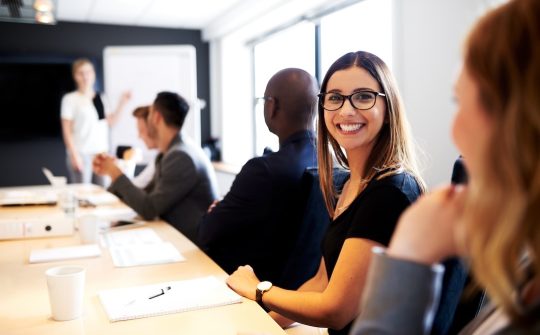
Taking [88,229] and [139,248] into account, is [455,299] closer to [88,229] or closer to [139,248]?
[139,248]

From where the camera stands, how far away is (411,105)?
10.2ft

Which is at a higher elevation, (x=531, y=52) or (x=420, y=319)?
(x=531, y=52)

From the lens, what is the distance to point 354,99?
143cm

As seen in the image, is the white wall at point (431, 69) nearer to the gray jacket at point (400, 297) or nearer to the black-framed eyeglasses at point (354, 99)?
the black-framed eyeglasses at point (354, 99)

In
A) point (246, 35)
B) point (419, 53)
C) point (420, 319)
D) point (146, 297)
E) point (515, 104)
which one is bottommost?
point (146, 297)

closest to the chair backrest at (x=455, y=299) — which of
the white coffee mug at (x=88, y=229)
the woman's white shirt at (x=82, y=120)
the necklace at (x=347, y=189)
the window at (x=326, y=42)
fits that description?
the necklace at (x=347, y=189)

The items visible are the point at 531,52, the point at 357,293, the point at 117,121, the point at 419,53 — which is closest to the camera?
the point at 531,52

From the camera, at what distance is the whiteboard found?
18.4ft

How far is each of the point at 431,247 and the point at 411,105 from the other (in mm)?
2626

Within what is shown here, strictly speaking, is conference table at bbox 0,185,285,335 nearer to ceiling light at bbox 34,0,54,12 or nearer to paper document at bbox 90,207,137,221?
paper document at bbox 90,207,137,221

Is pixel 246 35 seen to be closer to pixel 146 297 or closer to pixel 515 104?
pixel 146 297

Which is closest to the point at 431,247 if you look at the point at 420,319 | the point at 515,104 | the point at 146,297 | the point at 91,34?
the point at 420,319

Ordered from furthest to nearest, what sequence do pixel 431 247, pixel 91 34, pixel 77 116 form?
pixel 91 34 < pixel 77 116 < pixel 431 247

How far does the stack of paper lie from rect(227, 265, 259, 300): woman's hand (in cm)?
29
